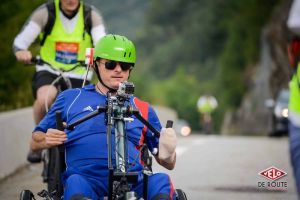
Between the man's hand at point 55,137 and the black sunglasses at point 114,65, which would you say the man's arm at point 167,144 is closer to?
the man's hand at point 55,137

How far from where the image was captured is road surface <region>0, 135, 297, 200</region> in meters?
11.5

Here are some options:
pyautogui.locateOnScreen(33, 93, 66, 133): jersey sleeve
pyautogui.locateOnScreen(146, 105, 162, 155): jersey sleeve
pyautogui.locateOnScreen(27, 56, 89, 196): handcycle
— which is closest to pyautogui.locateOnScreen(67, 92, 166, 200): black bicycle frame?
pyautogui.locateOnScreen(146, 105, 162, 155): jersey sleeve

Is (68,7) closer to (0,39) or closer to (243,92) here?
(0,39)

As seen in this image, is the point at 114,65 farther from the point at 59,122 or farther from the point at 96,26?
the point at 96,26

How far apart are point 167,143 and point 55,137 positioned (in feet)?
2.56

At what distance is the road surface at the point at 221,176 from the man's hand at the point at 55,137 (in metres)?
4.12

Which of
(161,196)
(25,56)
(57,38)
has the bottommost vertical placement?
(161,196)

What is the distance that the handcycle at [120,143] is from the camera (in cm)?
639

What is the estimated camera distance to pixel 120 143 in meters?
6.52

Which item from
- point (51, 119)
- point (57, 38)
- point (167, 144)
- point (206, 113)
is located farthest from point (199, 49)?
point (167, 144)

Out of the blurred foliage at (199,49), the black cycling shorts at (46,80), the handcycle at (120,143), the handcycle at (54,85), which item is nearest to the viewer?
the handcycle at (120,143)

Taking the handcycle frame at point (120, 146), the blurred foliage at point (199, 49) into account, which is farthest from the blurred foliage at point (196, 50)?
the handcycle frame at point (120, 146)

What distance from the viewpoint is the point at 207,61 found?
145000 millimetres

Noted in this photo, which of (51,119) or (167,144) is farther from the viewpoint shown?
(51,119)
